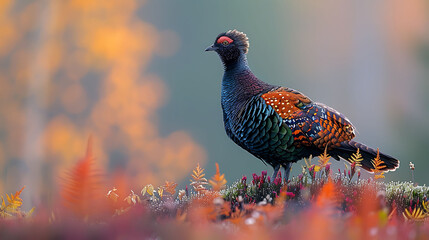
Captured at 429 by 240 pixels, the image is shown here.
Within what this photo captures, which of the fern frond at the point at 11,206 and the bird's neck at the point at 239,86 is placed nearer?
the fern frond at the point at 11,206

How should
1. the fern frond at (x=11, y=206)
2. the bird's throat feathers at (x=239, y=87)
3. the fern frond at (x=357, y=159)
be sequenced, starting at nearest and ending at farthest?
1. the fern frond at (x=11, y=206)
2. the fern frond at (x=357, y=159)
3. the bird's throat feathers at (x=239, y=87)

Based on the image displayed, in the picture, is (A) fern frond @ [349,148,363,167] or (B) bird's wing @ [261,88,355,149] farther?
(B) bird's wing @ [261,88,355,149]

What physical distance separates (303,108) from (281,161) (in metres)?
0.74

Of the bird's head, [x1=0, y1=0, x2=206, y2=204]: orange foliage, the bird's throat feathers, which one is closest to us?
the bird's throat feathers

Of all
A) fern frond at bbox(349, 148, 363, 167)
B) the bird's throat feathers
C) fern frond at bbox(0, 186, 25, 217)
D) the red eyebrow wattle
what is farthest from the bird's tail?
fern frond at bbox(0, 186, 25, 217)

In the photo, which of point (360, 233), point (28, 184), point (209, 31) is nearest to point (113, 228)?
point (360, 233)

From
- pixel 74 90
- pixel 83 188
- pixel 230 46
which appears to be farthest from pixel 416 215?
pixel 74 90

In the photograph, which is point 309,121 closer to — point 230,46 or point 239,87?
point 239,87

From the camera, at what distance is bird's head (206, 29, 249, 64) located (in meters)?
6.57

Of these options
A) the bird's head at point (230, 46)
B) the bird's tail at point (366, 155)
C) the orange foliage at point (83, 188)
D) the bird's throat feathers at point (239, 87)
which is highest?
the bird's head at point (230, 46)

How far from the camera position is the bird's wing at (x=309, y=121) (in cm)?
582

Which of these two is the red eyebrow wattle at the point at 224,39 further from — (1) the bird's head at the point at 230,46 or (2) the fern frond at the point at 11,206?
(2) the fern frond at the point at 11,206

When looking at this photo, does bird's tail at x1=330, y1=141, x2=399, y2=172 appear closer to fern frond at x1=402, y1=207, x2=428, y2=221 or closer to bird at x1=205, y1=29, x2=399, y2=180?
bird at x1=205, y1=29, x2=399, y2=180

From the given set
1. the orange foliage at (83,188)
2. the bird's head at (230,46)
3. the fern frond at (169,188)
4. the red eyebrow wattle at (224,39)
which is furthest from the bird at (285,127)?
the orange foliage at (83,188)
